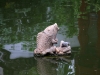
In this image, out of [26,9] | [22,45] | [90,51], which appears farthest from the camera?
[26,9]

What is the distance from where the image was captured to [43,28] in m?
5.16

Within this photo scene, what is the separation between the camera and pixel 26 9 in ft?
22.3

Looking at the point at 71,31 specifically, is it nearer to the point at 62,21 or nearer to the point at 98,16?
the point at 62,21

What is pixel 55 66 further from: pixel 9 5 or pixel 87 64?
pixel 9 5

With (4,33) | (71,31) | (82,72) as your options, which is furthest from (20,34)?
(82,72)

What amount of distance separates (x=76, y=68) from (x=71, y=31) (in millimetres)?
1469

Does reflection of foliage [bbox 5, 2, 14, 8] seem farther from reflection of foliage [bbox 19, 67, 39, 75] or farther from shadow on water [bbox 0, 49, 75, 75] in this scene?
reflection of foliage [bbox 19, 67, 39, 75]

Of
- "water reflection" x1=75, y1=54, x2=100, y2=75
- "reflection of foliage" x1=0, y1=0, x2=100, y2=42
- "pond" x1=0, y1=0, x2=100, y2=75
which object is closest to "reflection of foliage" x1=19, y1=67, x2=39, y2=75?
"pond" x1=0, y1=0, x2=100, y2=75

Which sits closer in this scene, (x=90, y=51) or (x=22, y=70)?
(x=22, y=70)

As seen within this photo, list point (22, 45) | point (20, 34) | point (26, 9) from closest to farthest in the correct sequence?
point (22, 45) → point (20, 34) → point (26, 9)

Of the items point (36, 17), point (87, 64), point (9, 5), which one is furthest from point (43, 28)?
point (9, 5)

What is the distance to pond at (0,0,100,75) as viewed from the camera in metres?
3.64

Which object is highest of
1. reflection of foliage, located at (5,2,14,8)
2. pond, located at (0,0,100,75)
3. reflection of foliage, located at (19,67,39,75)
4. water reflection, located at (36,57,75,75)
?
reflection of foliage, located at (5,2,14,8)

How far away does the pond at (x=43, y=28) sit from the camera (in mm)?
3643
